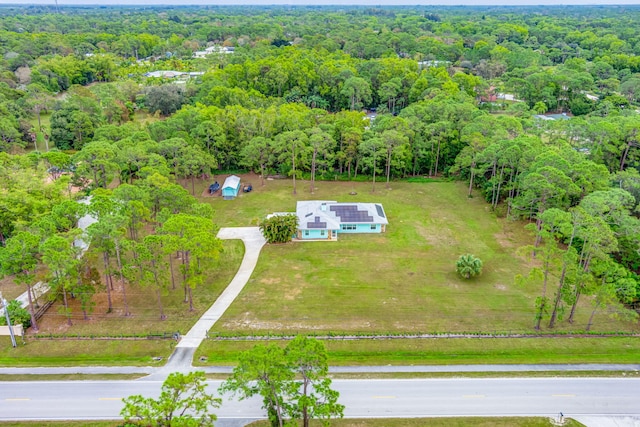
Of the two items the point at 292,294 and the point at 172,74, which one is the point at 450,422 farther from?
the point at 172,74

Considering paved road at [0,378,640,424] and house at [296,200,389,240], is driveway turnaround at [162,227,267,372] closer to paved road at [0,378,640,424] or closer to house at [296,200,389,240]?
paved road at [0,378,640,424]

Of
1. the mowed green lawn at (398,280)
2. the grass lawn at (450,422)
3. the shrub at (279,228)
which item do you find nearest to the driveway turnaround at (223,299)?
the mowed green lawn at (398,280)

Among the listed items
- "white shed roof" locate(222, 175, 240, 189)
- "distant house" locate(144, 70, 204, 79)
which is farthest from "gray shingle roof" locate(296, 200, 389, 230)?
"distant house" locate(144, 70, 204, 79)

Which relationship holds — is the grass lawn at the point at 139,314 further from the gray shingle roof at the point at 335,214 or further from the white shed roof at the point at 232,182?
the white shed roof at the point at 232,182

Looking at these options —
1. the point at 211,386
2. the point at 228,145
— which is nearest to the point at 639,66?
the point at 228,145

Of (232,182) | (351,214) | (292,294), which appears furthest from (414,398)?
(232,182)

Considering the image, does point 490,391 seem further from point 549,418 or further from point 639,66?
point 639,66

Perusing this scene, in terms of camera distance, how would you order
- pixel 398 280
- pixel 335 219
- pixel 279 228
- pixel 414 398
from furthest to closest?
pixel 335 219 → pixel 279 228 → pixel 398 280 → pixel 414 398
